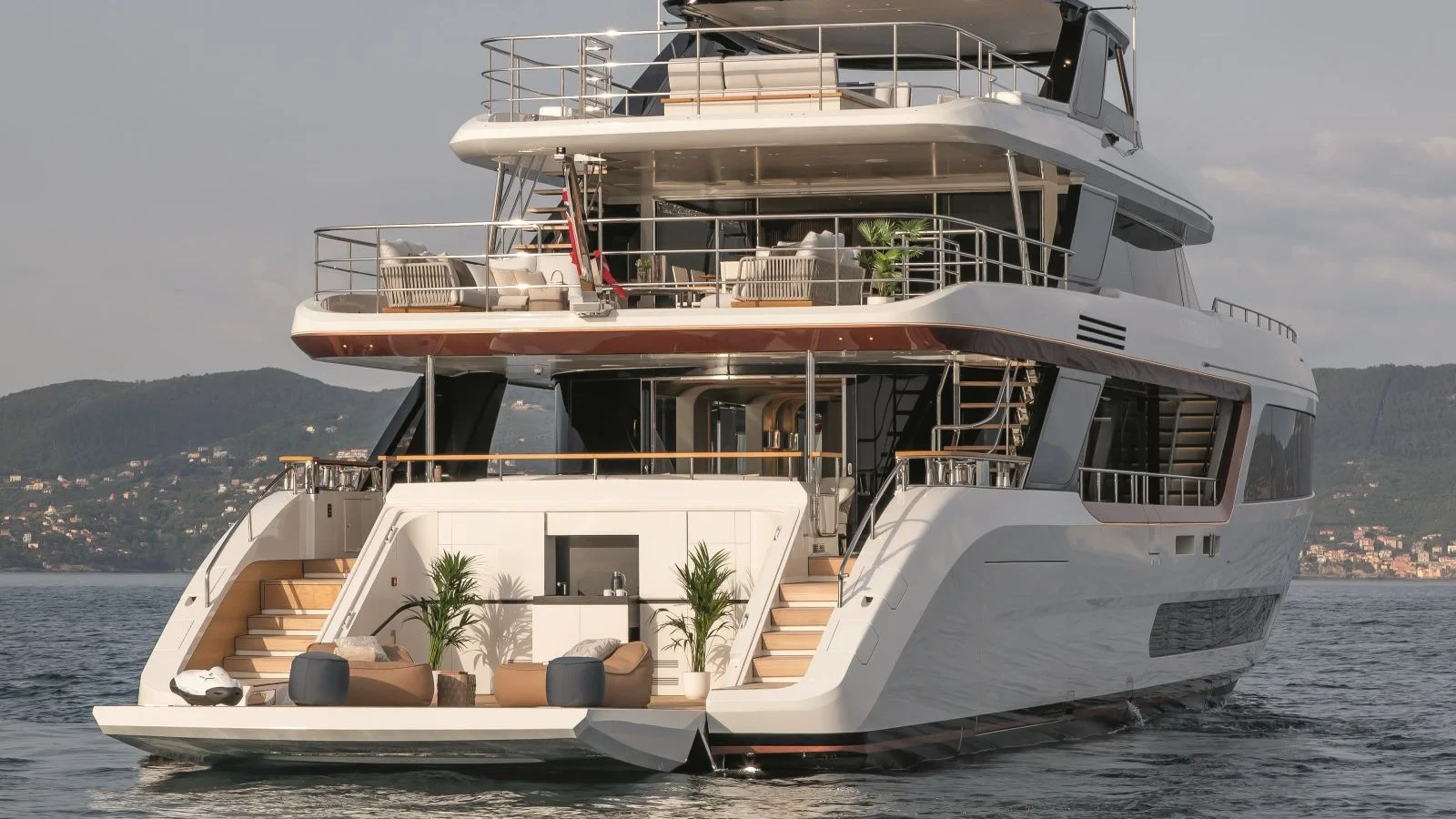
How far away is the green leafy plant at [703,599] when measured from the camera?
1589 cm

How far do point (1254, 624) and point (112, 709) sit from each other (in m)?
13.1

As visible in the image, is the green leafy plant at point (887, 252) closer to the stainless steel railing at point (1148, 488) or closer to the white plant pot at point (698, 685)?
the stainless steel railing at point (1148, 488)

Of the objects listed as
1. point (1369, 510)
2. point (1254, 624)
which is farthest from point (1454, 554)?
point (1254, 624)

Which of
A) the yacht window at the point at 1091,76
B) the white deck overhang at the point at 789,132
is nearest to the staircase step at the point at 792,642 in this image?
the white deck overhang at the point at 789,132

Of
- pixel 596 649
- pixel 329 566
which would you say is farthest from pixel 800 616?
pixel 329 566

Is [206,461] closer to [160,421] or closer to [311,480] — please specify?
[160,421]

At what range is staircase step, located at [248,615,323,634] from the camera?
645 inches

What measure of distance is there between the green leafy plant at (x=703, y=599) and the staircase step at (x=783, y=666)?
52.7 inches

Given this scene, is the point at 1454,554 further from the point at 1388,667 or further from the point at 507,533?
the point at 507,533

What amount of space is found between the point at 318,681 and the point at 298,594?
9.16 ft

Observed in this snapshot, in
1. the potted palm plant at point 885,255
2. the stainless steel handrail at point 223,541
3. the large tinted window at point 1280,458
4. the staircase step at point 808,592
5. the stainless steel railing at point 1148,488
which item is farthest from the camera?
the large tinted window at point 1280,458

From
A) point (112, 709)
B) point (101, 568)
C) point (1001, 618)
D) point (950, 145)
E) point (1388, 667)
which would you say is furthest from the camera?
point (101, 568)

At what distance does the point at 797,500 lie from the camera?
1588 centimetres

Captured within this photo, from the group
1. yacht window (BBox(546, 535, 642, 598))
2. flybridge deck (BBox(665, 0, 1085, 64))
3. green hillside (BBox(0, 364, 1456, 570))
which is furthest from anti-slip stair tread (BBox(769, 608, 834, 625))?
green hillside (BBox(0, 364, 1456, 570))
